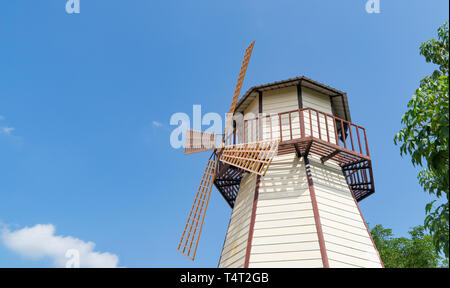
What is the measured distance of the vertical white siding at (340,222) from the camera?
7.87m

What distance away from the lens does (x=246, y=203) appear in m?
9.55

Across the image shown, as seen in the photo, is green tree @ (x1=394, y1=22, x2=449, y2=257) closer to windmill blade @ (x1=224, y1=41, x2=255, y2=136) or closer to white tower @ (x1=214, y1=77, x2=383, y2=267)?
white tower @ (x1=214, y1=77, x2=383, y2=267)

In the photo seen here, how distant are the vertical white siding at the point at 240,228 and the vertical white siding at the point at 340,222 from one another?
1.70 m

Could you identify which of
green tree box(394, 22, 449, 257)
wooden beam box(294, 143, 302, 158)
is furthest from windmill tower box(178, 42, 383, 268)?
green tree box(394, 22, 449, 257)

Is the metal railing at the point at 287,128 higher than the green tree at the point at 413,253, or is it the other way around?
the metal railing at the point at 287,128

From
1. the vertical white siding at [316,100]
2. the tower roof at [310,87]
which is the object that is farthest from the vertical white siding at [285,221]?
the tower roof at [310,87]

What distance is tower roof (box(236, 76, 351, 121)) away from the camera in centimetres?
1113

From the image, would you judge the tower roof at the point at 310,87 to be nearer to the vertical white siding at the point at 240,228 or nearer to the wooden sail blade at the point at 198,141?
the wooden sail blade at the point at 198,141

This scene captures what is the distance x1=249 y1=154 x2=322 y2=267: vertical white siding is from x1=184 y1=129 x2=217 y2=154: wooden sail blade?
2.23 meters

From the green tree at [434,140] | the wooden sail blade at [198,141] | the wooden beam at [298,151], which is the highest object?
the wooden sail blade at [198,141]
